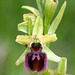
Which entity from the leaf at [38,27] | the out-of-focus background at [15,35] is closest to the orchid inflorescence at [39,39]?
the leaf at [38,27]

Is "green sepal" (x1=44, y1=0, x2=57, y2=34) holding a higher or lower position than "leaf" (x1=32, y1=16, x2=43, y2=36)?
higher

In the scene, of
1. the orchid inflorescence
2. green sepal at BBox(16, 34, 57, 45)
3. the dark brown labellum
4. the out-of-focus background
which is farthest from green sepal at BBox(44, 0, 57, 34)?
the out-of-focus background

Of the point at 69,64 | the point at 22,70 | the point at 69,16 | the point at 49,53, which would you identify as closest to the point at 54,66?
the point at 69,64

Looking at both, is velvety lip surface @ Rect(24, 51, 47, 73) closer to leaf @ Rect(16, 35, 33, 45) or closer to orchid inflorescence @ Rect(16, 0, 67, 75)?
orchid inflorescence @ Rect(16, 0, 67, 75)

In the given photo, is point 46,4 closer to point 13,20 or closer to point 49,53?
point 49,53

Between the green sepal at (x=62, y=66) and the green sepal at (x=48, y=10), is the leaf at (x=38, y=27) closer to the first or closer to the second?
the green sepal at (x=48, y=10)

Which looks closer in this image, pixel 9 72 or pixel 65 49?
pixel 9 72

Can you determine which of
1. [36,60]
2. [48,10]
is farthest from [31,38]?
[48,10]
